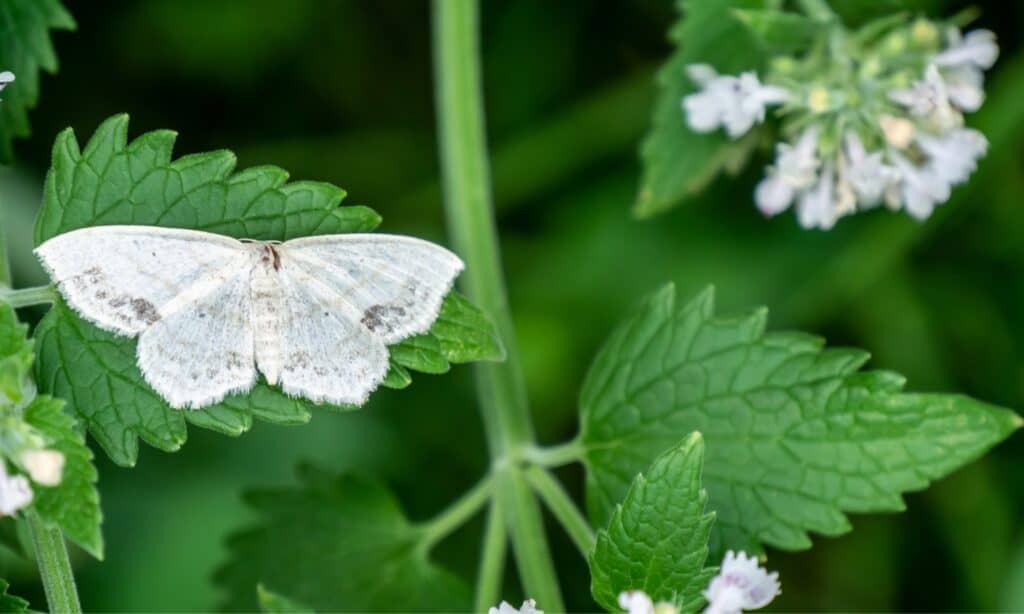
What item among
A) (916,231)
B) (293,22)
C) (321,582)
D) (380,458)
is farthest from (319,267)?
(916,231)

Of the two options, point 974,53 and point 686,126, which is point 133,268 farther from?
point 974,53

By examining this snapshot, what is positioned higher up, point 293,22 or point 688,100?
point 293,22

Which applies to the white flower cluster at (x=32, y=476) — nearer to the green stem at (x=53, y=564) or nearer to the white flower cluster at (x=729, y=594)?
the green stem at (x=53, y=564)

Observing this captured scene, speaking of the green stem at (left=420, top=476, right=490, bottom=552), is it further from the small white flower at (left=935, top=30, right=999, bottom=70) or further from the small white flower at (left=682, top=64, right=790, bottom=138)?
the small white flower at (left=935, top=30, right=999, bottom=70)

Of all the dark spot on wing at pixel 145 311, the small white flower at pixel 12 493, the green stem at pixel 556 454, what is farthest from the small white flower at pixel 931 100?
the small white flower at pixel 12 493

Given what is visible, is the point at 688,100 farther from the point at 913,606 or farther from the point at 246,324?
the point at 913,606
